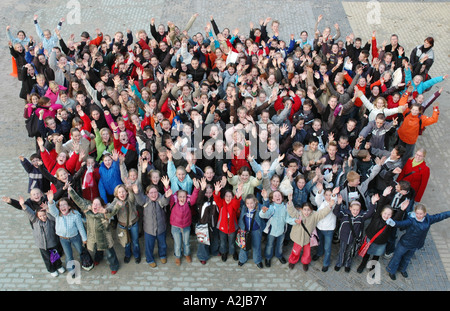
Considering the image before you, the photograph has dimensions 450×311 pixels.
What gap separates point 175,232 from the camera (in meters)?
7.35

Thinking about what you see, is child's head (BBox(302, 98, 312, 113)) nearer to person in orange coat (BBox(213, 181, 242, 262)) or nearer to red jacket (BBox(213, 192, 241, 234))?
person in orange coat (BBox(213, 181, 242, 262))

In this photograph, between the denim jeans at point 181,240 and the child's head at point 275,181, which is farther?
the denim jeans at point 181,240

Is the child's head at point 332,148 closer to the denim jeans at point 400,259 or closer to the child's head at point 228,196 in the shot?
the denim jeans at point 400,259

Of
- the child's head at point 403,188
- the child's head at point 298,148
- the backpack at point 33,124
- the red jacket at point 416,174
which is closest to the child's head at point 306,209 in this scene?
the child's head at point 298,148

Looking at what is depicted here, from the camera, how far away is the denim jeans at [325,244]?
7289 mm

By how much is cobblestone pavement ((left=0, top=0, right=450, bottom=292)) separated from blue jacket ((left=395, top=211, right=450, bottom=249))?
2.98 ft

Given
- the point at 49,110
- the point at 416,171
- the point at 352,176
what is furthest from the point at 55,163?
the point at 416,171

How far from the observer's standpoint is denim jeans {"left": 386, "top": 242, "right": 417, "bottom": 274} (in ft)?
23.5

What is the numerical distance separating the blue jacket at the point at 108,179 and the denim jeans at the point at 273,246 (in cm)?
282

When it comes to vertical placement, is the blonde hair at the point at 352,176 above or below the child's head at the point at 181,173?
below

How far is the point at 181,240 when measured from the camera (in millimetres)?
7648

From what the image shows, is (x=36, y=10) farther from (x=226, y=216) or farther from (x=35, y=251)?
(x=226, y=216)

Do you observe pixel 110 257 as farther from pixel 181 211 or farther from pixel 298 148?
pixel 298 148

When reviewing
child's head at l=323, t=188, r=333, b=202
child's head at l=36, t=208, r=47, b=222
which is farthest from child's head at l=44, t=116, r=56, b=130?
child's head at l=323, t=188, r=333, b=202
